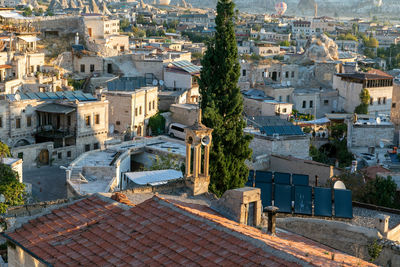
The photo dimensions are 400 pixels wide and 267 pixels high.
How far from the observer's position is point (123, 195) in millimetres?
12977

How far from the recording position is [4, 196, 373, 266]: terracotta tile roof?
32.3ft

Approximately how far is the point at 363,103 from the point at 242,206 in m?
36.0

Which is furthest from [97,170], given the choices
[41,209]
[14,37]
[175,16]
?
[175,16]

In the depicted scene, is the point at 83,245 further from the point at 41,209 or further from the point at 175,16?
the point at 175,16

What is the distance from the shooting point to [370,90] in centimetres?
4681

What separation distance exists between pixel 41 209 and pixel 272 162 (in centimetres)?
1767

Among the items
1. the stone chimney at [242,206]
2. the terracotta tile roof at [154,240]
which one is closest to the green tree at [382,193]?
the terracotta tile roof at [154,240]

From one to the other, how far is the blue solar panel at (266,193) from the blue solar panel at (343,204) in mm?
1901

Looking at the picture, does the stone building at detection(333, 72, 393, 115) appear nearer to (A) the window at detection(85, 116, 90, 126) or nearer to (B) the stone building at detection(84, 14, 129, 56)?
(B) the stone building at detection(84, 14, 129, 56)

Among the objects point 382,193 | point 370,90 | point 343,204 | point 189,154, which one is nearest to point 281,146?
point 382,193

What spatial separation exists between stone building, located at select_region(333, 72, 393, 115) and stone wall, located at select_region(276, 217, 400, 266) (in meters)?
31.7

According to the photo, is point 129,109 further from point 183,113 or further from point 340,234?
point 340,234

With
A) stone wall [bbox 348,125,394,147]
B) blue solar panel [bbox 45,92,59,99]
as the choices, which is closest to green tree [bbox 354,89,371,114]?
stone wall [bbox 348,125,394,147]

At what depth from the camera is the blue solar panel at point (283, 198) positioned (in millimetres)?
18328
